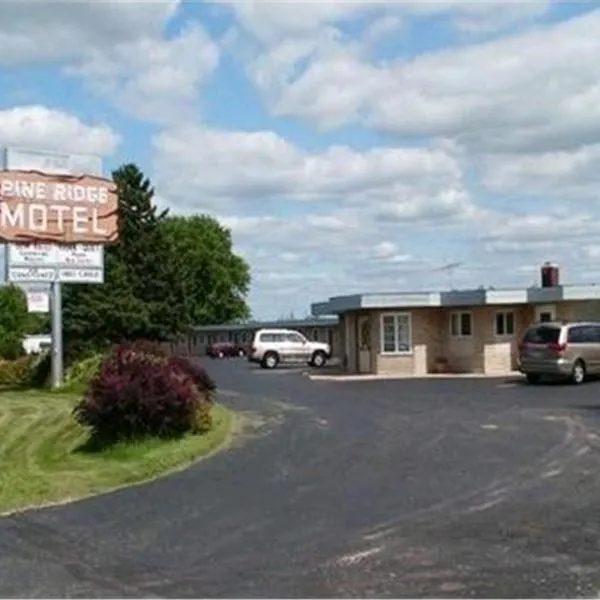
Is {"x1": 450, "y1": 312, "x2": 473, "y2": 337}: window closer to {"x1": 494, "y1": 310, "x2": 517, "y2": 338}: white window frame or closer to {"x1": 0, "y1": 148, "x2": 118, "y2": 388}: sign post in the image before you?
{"x1": 494, "y1": 310, "x2": 517, "y2": 338}: white window frame

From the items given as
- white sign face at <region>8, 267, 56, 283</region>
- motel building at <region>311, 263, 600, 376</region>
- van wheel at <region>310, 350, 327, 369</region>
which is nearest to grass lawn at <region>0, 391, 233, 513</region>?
white sign face at <region>8, 267, 56, 283</region>

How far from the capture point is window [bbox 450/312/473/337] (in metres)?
42.6

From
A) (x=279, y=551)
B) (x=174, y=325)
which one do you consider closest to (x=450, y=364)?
(x=174, y=325)

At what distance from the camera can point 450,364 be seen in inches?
1690

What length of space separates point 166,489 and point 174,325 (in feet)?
123

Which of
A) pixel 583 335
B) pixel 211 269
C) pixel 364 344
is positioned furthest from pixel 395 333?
pixel 211 269

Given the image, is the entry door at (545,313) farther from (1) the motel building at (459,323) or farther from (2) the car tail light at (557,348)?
(2) the car tail light at (557,348)

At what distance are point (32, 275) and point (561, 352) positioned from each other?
624 inches

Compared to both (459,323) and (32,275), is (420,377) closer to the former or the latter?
(459,323)

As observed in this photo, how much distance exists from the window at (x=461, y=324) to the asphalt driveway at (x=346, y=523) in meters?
21.5

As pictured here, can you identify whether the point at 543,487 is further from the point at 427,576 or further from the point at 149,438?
the point at 149,438

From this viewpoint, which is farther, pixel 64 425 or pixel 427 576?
pixel 64 425

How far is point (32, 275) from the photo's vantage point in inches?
1284

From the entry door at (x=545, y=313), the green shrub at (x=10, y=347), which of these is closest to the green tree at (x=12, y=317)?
the green shrub at (x=10, y=347)
